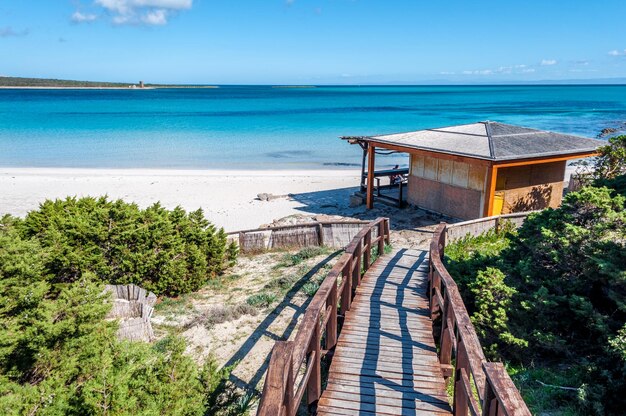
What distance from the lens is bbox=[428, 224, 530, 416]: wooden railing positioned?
9.22 feet

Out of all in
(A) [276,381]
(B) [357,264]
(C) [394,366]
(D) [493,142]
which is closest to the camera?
(A) [276,381]

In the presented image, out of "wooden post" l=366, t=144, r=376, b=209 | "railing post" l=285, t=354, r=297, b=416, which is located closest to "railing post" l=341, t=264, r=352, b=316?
"railing post" l=285, t=354, r=297, b=416

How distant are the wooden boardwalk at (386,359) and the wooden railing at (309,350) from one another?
0.21 m

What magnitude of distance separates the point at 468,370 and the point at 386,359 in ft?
4.42

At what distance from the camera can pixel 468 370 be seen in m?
4.23

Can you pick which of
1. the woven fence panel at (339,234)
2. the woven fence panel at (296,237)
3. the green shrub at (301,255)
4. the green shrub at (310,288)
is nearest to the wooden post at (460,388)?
the green shrub at (310,288)

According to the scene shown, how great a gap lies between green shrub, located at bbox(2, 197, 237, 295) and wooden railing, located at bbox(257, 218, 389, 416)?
3892 millimetres

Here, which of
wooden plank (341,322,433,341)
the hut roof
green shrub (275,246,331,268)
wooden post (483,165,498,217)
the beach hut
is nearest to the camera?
wooden plank (341,322,433,341)

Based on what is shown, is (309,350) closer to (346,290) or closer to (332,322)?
(332,322)

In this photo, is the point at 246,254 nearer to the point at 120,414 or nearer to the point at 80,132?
the point at 120,414

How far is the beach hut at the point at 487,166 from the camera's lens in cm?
1366

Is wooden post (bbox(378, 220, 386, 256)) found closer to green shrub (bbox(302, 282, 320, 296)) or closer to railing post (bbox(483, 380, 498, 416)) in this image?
green shrub (bbox(302, 282, 320, 296))

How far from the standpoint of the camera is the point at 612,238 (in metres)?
5.88

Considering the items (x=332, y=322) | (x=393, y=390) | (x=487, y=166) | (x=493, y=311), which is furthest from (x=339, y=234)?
(x=393, y=390)
